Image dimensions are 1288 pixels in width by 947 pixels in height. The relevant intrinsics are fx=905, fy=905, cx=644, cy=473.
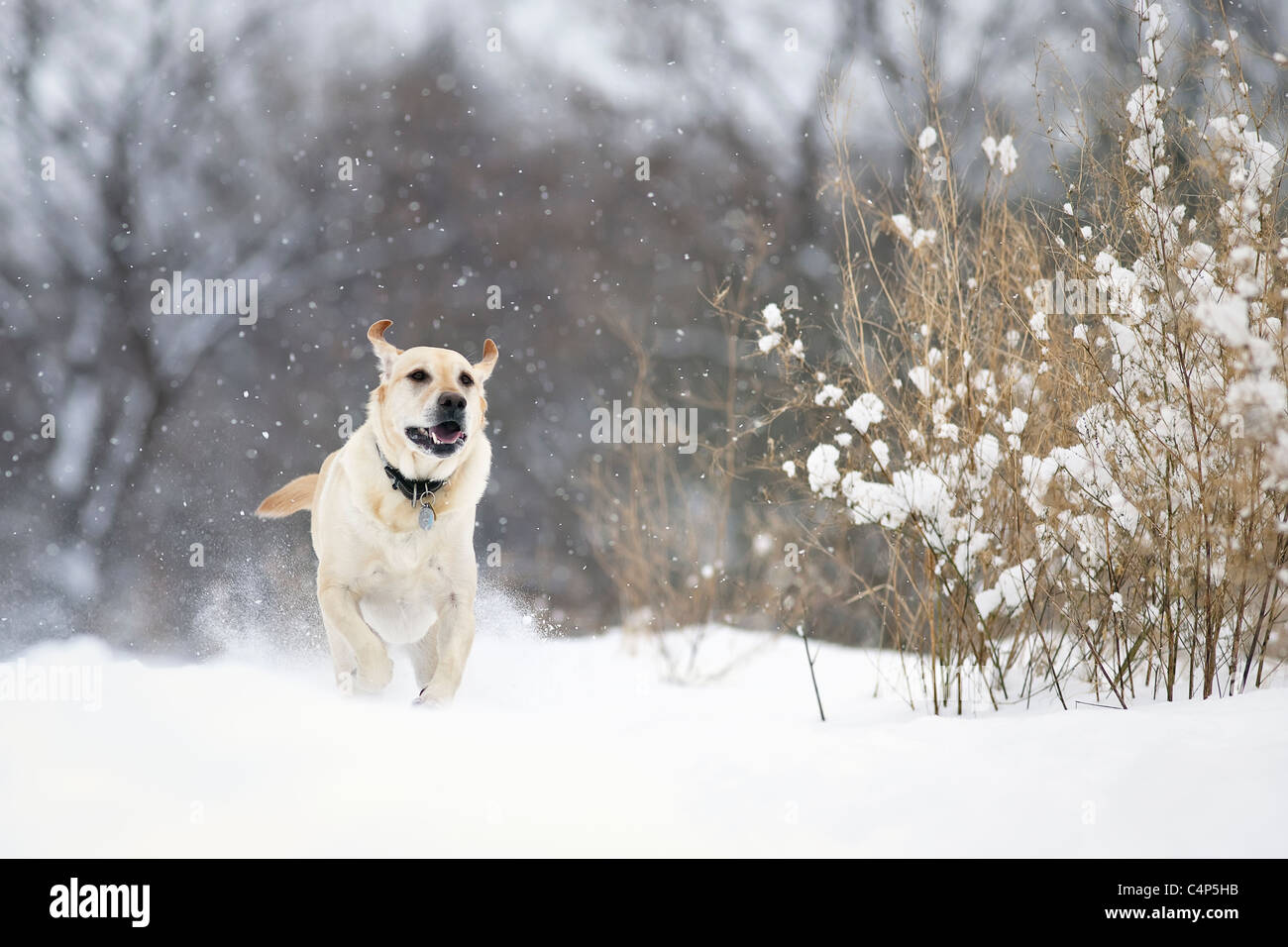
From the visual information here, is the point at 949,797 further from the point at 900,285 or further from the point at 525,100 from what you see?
the point at 525,100

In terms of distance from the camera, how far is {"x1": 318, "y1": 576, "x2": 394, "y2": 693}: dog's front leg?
3633mm

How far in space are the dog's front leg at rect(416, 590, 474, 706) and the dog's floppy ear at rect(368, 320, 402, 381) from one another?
0.98m

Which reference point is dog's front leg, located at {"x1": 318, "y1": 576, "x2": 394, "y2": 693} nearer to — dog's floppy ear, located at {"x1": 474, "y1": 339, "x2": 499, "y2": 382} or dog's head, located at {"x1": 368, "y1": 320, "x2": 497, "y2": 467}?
dog's head, located at {"x1": 368, "y1": 320, "x2": 497, "y2": 467}

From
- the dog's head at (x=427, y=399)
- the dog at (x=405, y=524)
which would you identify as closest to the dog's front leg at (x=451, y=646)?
the dog at (x=405, y=524)

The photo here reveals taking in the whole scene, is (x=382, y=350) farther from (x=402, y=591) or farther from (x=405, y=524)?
(x=402, y=591)

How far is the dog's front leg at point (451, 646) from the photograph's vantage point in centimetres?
360

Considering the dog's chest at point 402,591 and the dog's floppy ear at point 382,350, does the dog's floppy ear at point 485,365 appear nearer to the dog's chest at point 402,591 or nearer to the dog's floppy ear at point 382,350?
the dog's floppy ear at point 382,350

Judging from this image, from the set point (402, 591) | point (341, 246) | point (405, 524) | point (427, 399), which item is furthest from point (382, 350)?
point (341, 246)

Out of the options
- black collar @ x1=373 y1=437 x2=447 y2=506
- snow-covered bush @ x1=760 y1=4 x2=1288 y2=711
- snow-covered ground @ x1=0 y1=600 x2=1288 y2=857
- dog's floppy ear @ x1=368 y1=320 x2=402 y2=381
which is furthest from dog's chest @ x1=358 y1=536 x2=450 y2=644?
snow-covered bush @ x1=760 y1=4 x2=1288 y2=711

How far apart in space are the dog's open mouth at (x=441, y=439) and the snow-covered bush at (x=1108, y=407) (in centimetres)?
124

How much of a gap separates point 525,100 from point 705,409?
12.3ft

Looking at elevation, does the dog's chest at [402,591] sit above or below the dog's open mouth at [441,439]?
below

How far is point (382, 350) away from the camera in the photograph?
372 cm

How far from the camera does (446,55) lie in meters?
8.12
